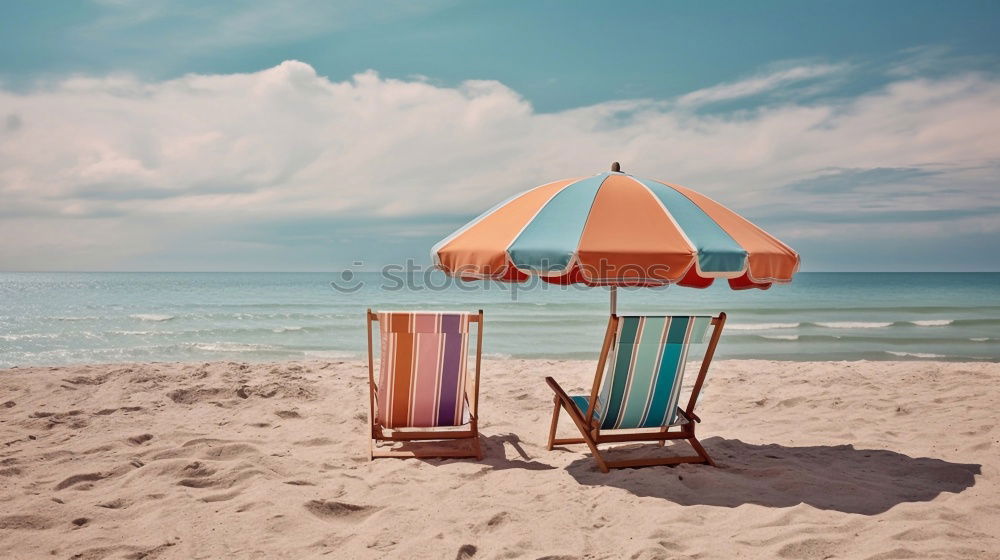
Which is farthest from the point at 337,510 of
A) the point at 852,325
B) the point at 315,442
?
the point at 852,325

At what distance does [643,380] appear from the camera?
4004 mm

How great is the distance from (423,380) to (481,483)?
85 cm

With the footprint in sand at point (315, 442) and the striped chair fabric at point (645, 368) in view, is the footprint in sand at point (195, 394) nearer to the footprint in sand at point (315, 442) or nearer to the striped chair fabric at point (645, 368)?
the footprint in sand at point (315, 442)

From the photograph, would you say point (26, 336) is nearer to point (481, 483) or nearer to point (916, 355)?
point (481, 483)

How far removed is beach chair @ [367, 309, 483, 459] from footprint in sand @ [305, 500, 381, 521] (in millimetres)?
905

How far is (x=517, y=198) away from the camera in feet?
14.3

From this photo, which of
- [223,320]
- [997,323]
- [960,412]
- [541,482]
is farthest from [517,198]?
[997,323]

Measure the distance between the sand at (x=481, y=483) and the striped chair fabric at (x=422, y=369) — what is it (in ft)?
1.16

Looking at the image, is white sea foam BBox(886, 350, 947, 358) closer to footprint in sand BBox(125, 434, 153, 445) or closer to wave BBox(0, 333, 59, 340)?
footprint in sand BBox(125, 434, 153, 445)

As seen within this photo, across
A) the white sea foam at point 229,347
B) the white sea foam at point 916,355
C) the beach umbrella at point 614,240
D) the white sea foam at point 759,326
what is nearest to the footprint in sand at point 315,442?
the beach umbrella at point 614,240

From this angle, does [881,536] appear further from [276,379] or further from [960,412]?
[276,379]

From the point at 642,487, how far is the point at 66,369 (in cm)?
717

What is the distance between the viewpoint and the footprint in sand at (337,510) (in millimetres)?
3334

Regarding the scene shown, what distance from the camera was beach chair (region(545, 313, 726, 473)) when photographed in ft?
12.6
